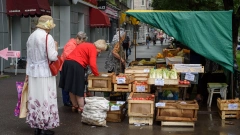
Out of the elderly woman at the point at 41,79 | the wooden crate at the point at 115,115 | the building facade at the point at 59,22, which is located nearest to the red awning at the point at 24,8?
the building facade at the point at 59,22

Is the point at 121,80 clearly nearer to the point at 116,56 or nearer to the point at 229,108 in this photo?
the point at 116,56

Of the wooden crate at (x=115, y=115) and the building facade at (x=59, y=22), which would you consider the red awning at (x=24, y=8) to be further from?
the wooden crate at (x=115, y=115)

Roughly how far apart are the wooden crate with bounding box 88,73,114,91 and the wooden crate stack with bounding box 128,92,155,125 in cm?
85

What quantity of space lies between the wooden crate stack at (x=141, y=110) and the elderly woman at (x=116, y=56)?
221 centimetres

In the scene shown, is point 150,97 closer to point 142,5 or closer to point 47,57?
point 47,57

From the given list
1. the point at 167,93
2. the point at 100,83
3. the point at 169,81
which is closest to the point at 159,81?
the point at 169,81

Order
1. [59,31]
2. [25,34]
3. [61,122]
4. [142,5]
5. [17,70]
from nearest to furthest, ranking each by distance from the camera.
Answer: [61,122] < [17,70] < [25,34] < [59,31] < [142,5]

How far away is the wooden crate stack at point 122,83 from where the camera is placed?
27.7ft

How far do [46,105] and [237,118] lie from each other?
13.9 ft

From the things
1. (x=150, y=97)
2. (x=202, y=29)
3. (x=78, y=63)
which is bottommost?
(x=150, y=97)

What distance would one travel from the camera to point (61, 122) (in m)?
8.12

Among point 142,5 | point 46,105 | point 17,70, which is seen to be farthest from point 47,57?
point 142,5

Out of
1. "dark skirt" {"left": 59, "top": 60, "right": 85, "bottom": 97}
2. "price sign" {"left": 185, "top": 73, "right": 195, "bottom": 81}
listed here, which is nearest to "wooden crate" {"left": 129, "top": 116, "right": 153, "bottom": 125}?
"dark skirt" {"left": 59, "top": 60, "right": 85, "bottom": 97}

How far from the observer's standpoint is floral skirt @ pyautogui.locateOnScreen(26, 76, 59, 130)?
22.0 ft
